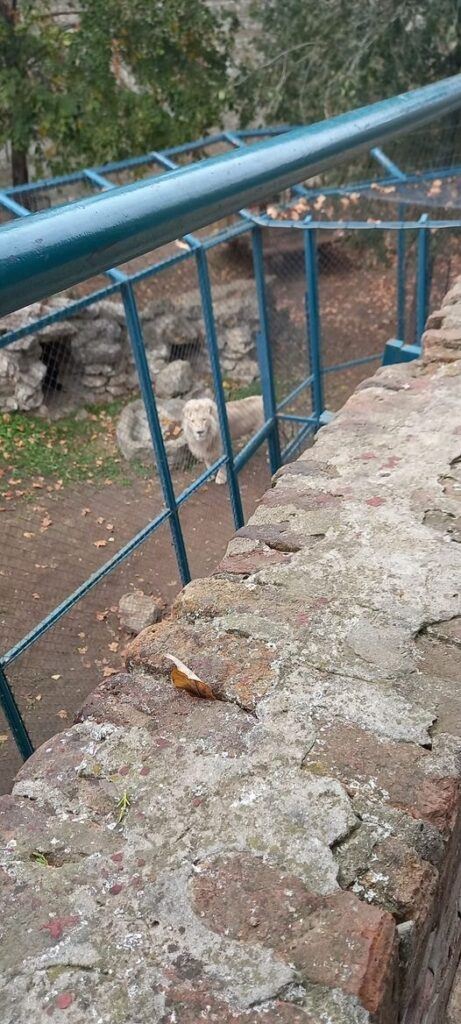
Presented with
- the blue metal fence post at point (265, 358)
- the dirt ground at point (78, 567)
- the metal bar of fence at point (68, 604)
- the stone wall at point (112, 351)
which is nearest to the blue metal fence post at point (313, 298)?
the blue metal fence post at point (265, 358)

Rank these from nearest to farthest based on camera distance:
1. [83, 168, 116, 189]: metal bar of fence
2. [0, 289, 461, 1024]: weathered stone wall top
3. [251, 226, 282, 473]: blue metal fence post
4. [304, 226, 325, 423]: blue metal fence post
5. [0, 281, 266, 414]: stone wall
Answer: [0, 289, 461, 1024]: weathered stone wall top
[251, 226, 282, 473]: blue metal fence post
[304, 226, 325, 423]: blue metal fence post
[83, 168, 116, 189]: metal bar of fence
[0, 281, 266, 414]: stone wall

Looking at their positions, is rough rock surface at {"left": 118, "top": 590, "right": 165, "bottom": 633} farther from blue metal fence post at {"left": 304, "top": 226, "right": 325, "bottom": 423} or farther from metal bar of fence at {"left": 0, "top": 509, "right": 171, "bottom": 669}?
blue metal fence post at {"left": 304, "top": 226, "right": 325, "bottom": 423}

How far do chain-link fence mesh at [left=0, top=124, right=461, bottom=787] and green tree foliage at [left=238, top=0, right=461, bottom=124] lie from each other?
0.81m

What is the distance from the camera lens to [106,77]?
9562mm

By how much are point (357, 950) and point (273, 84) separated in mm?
10828

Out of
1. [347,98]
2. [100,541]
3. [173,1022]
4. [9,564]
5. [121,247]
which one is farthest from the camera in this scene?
[347,98]

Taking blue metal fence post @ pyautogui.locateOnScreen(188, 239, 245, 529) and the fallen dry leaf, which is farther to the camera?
blue metal fence post @ pyautogui.locateOnScreen(188, 239, 245, 529)

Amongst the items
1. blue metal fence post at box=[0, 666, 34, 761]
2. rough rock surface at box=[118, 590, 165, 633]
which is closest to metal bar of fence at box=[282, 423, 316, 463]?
rough rock surface at box=[118, 590, 165, 633]

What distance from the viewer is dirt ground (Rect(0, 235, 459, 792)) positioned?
4816mm

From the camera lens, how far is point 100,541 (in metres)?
5.59

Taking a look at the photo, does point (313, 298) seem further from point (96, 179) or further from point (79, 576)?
point (79, 576)

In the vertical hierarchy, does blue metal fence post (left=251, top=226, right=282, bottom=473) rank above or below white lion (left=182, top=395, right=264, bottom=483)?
above

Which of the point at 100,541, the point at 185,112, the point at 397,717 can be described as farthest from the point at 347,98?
the point at 397,717

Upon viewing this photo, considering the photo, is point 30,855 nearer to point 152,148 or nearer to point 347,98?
point 347,98
